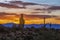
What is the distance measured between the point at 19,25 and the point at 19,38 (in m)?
3.35

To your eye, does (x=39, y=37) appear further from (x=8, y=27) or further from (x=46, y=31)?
(x=8, y=27)

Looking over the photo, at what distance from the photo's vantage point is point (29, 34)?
25.7 m

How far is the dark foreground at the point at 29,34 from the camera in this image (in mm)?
25125

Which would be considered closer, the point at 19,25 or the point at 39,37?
the point at 39,37

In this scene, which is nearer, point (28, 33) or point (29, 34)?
point (29, 34)

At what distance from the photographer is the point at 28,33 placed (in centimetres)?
2603

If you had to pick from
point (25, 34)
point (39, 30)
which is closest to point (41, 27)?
point (39, 30)

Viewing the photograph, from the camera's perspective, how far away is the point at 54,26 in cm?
2762

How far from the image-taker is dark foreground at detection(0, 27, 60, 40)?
25125 millimetres

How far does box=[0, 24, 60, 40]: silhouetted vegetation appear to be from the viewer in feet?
82.5

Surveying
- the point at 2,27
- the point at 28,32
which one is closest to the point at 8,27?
the point at 2,27

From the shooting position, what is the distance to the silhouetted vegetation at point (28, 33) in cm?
2514

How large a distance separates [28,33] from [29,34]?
34 cm

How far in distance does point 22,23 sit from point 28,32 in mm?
2409
